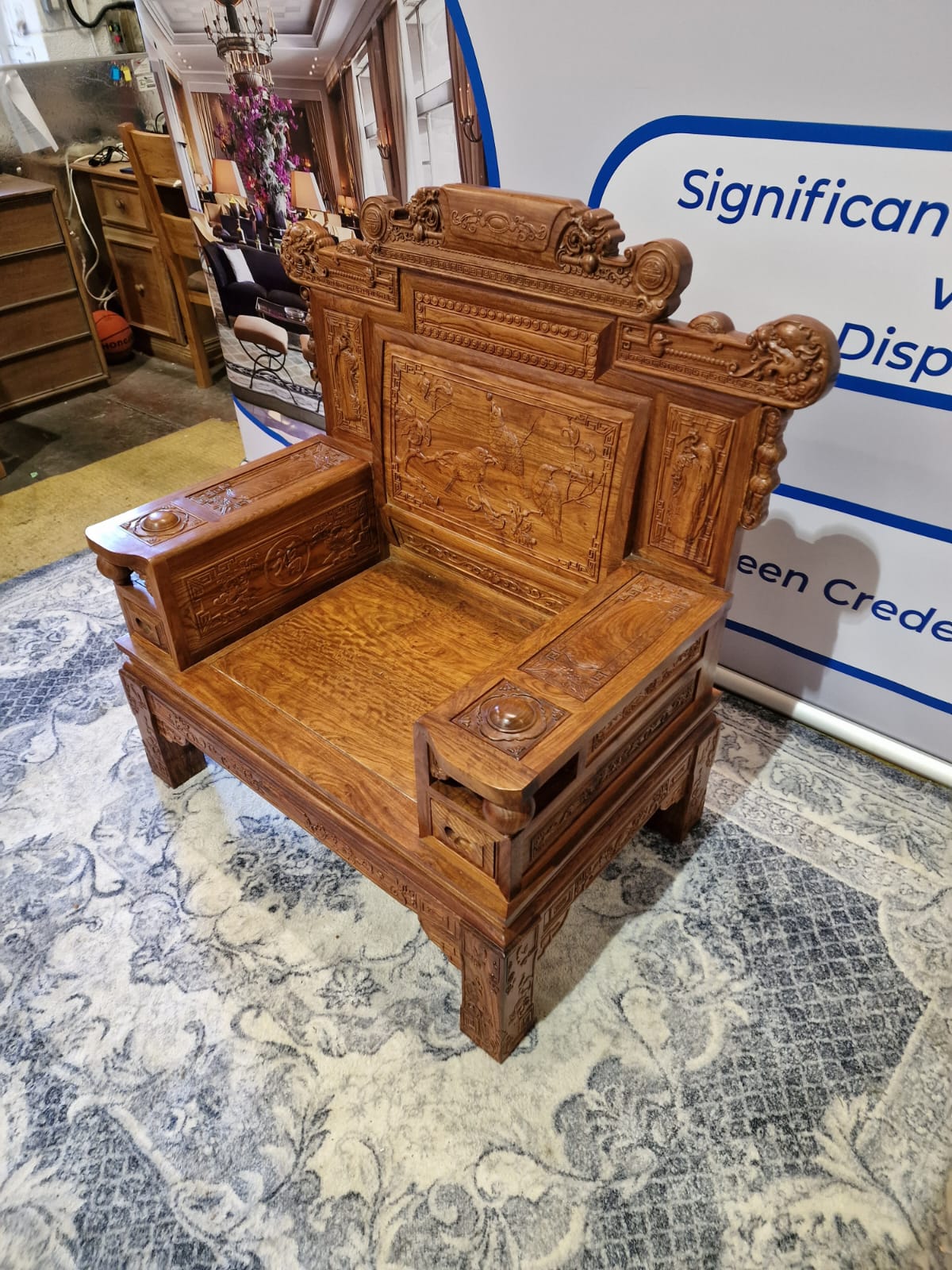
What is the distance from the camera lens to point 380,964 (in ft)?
5.20

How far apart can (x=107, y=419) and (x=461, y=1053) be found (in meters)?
3.48

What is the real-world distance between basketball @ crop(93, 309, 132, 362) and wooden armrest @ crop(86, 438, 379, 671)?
10.1 feet

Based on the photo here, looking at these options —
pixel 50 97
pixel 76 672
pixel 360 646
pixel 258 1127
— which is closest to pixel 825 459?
pixel 360 646

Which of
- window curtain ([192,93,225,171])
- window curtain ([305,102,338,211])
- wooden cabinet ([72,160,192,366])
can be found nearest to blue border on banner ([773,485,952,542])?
window curtain ([305,102,338,211])

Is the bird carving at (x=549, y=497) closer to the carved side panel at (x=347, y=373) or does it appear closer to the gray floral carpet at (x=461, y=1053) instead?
the carved side panel at (x=347, y=373)

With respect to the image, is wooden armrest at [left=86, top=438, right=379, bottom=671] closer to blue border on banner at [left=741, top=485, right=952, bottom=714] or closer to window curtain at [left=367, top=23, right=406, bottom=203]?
window curtain at [left=367, top=23, right=406, bottom=203]

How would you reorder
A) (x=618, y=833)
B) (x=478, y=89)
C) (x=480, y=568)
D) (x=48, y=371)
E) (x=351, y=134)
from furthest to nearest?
(x=48, y=371) → (x=351, y=134) → (x=478, y=89) → (x=480, y=568) → (x=618, y=833)

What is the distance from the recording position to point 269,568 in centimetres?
174

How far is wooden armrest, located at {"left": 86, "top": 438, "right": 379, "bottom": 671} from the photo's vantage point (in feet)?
5.16

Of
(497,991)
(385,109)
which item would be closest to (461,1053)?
(497,991)

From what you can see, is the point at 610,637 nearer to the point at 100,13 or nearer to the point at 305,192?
the point at 305,192

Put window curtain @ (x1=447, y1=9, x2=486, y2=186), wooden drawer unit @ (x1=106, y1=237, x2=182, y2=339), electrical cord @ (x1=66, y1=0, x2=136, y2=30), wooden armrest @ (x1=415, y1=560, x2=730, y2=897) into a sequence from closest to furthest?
wooden armrest @ (x1=415, y1=560, x2=730, y2=897) < window curtain @ (x1=447, y1=9, x2=486, y2=186) < electrical cord @ (x1=66, y1=0, x2=136, y2=30) < wooden drawer unit @ (x1=106, y1=237, x2=182, y2=339)

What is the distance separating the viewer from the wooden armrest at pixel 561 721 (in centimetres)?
110

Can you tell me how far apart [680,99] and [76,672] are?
2.04 metres
